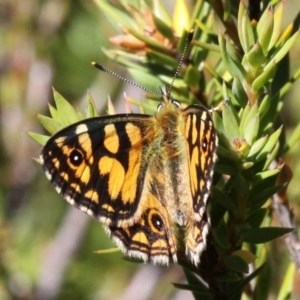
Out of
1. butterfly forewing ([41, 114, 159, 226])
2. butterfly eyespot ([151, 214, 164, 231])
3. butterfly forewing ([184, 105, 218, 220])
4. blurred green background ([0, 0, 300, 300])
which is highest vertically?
butterfly forewing ([184, 105, 218, 220])

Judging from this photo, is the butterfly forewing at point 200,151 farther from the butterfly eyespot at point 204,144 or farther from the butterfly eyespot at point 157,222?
the butterfly eyespot at point 157,222

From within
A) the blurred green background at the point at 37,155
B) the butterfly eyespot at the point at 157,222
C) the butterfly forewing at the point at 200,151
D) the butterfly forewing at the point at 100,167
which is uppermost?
the butterfly forewing at the point at 200,151

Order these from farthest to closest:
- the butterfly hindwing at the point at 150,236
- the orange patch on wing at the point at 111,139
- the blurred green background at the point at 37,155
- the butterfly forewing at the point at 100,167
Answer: the blurred green background at the point at 37,155
the orange patch on wing at the point at 111,139
the butterfly forewing at the point at 100,167
the butterfly hindwing at the point at 150,236

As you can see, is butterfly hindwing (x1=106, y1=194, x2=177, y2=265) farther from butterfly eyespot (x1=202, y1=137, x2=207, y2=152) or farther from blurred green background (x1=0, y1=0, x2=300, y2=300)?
blurred green background (x1=0, y1=0, x2=300, y2=300)

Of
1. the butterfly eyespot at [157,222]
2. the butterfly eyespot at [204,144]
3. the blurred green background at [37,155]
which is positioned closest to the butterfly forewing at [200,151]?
the butterfly eyespot at [204,144]

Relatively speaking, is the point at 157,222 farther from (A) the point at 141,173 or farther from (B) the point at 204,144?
(B) the point at 204,144

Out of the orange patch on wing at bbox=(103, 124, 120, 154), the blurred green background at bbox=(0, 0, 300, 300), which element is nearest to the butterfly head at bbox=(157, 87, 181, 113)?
the orange patch on wing at bbox=(103, 124, 120, 154)

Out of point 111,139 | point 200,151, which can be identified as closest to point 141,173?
point 111,139
